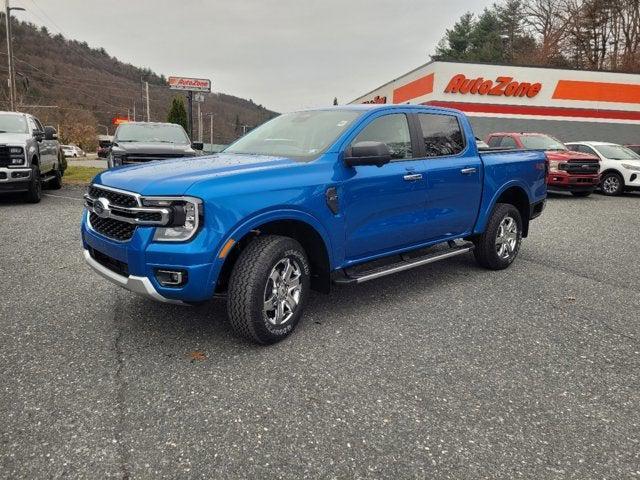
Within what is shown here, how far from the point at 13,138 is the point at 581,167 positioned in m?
13.5

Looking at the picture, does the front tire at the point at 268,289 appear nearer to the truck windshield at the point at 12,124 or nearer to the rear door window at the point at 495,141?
the truck windshield at the point at 12,124

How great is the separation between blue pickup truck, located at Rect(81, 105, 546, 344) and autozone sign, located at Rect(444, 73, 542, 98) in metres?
19.9

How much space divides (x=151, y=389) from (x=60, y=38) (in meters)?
95.8

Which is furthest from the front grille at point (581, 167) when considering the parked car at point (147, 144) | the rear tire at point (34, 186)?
the rear tire at point (34, 186)

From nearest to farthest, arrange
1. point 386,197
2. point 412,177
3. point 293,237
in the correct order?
point 293,237 < point 386,197 < point 412,177

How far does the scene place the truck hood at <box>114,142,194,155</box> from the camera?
10562 mm

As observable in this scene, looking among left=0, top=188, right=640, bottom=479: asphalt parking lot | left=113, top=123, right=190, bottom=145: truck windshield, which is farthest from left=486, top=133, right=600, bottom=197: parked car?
left=0, top=188, right=640, bottom=479: asphalt parking lot

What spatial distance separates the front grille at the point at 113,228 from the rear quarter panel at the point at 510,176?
11.9 feet

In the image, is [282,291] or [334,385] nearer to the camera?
[334,385]

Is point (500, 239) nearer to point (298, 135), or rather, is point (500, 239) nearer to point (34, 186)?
point (298, 135)

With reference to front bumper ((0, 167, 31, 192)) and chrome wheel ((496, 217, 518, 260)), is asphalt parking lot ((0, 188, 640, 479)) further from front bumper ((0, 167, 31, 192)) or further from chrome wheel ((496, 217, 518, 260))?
front bumper ((0, 167, 31, 192))

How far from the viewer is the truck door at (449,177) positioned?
15.4 ft

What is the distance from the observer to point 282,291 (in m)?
3.55

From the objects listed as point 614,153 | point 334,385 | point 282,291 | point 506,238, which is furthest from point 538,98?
point 334,385
